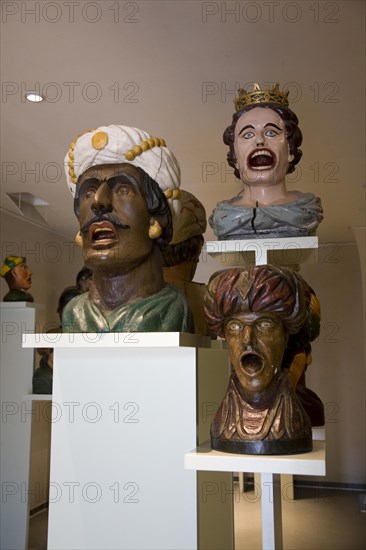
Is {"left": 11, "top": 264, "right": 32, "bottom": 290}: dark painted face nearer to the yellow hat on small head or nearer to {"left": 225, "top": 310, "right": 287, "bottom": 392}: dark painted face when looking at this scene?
the yellow hat on small head

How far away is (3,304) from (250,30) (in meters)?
2.09

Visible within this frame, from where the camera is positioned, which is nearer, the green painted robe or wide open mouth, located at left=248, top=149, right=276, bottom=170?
the green painted robe

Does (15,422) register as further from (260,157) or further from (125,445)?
(260,157)

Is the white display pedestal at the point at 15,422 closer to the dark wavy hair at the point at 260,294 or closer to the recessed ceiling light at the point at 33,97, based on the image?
the recessed ceiling light at the point at 33,97

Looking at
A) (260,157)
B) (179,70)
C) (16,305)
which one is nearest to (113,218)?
(260,157)

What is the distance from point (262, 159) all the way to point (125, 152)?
0.38m

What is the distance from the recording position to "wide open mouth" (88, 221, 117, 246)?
143cm

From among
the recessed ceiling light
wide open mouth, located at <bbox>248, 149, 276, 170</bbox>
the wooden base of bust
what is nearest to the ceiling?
the recessed ceiling light

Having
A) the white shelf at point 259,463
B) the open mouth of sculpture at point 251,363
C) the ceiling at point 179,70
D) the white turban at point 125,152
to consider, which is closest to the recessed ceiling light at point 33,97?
the ceiling at point 179,70

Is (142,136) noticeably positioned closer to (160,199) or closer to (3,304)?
(160,199)

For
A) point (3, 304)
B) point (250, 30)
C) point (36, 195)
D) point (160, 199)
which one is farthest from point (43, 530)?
point (250, 30)

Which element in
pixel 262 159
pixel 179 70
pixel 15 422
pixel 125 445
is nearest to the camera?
pixel 125 445

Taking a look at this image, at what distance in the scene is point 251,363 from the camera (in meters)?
1.17

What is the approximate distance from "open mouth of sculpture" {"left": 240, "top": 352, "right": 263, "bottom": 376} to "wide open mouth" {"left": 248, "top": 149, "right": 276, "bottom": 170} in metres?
0.62
